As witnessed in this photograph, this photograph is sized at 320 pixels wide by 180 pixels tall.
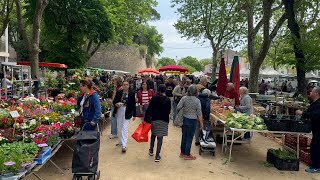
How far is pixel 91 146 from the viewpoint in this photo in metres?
5.51

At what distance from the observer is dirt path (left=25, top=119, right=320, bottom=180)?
665 centimetres

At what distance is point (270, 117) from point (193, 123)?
1642 mm

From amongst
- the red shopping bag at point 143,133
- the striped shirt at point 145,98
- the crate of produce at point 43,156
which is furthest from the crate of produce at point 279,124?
the crate of produce at point 43,156

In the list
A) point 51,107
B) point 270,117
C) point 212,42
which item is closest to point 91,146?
point 270,117

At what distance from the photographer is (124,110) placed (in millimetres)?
8383

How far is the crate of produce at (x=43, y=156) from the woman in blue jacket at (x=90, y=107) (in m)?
0.78

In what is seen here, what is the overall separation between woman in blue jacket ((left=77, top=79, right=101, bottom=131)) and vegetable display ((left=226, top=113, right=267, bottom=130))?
288 centimetres

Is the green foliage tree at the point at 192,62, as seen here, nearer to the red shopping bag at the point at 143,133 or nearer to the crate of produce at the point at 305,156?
the crate of produce at the point at 305,156

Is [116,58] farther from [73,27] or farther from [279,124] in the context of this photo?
[279,124]

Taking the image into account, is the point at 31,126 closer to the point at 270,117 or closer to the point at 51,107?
the point at 51,107

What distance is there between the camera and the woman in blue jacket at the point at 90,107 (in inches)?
243

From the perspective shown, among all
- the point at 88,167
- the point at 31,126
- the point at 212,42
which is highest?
the point at 212,42

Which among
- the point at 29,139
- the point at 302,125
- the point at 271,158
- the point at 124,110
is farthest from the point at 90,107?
the point at 302,125

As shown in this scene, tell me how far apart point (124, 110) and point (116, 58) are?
4249 centimetres
